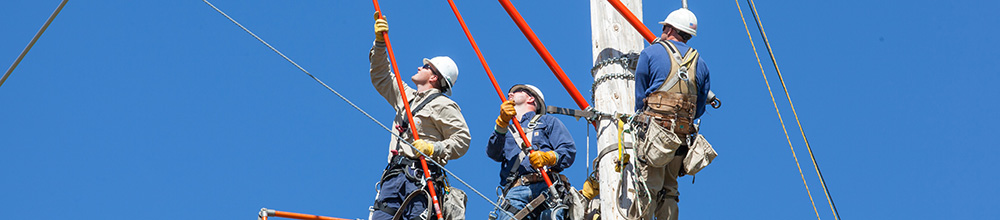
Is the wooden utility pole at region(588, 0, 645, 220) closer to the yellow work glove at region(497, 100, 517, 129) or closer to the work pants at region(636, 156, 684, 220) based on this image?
the work pants at region(636, 156, 684, 220)

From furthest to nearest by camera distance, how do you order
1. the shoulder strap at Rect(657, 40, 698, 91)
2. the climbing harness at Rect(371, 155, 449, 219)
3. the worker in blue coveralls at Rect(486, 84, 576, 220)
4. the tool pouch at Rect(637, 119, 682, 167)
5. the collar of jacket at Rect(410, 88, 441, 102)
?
the worker in blue coveralls at Rect(486, 84, 576, 220) < the collar of jacket at Rect(410, 88, 441, 102) < the climbing harness at Rect(371, 155, 449, 219) < the shoulder strap at Rect(657, 40, 698, 91) < the tool pouch at Rect(637, 119, 682, 167)

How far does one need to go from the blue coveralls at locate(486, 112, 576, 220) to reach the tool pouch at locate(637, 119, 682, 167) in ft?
4.35

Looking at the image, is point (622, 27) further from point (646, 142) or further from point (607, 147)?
point (646, 142)

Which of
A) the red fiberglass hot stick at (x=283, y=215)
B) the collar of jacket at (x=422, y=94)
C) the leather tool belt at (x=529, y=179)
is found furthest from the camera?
the leather tool belt at (x=529, y=179)

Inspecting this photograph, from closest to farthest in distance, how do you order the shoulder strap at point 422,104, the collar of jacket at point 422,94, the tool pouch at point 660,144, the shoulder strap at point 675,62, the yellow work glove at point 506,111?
1. the tool pouch at point 660,144
2. the shoulder strap at point 675,62
3. the shoulder strap at point 422,104
4. the collar of jacket at point 422,94
5. the yellow work glove at point 506,111

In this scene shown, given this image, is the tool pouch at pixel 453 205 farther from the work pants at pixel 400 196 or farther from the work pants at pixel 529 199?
the work pants at pixel 529 199

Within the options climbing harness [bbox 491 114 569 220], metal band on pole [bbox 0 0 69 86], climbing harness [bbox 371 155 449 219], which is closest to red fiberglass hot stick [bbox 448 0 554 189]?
climbing harness [bbox 491 114 569 220]

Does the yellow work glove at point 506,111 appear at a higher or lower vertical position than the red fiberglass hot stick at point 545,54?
lower

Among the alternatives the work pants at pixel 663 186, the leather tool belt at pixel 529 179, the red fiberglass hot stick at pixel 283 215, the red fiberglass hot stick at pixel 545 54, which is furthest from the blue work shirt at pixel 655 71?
the red fiberglass hot stick at pixel 283 215

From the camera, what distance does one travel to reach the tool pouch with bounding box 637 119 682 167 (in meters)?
8.25

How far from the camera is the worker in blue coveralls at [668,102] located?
8297 mm

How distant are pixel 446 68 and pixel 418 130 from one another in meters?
0.51

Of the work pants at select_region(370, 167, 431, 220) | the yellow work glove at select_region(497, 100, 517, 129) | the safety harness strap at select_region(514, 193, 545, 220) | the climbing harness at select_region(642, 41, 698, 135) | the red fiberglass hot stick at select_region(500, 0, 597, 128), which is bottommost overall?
the work pants at select_region(370, 167, 431, 220)

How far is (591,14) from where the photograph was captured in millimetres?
9812
